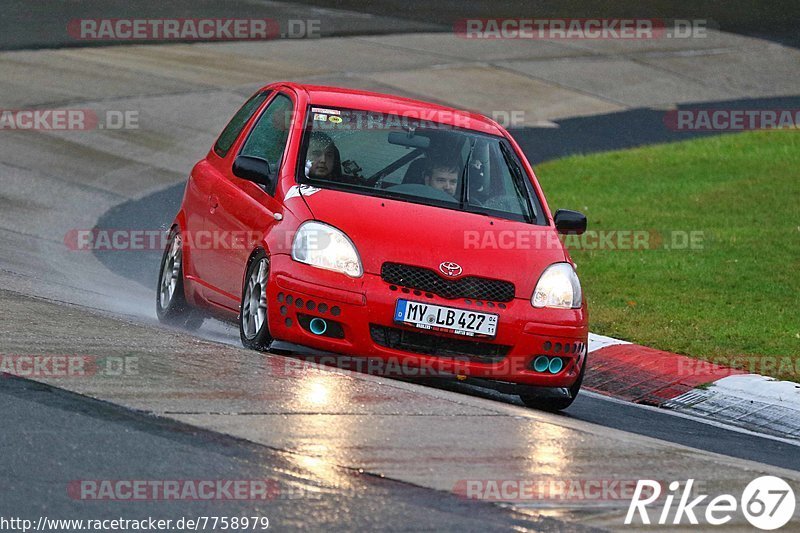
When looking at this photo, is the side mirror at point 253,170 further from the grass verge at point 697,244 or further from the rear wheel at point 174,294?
the grass verge at point 697,244

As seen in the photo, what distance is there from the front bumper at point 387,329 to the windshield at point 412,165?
90 cm

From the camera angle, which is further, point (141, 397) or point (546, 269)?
point (546, 269)

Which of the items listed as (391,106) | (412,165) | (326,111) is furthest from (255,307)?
(391,106)

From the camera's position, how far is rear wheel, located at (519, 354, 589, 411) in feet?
28.9

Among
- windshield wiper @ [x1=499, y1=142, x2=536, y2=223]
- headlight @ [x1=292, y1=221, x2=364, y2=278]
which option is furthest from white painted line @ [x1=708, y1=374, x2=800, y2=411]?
headlight @ [x1=292, y1=221, x2=364, y2=278]

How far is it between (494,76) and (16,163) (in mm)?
11741

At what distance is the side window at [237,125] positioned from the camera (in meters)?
10.2

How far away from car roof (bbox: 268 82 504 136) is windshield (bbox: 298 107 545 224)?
77 mm

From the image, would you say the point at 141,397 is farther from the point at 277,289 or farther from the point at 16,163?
the point at 16,163

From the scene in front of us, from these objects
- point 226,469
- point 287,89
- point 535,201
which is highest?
point 287,89

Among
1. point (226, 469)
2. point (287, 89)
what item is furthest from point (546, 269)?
point (226, 469)

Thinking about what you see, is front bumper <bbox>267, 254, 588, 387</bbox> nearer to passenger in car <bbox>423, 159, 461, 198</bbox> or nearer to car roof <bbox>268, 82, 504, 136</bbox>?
passenger in car <bbox>423, 159, 461, 198</bbox>

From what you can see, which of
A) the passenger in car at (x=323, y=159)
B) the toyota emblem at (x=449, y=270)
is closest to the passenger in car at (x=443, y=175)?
the passenger in car at (x=323, y=159)

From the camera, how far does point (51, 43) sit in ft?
79.7
